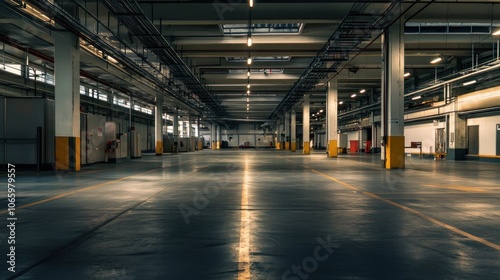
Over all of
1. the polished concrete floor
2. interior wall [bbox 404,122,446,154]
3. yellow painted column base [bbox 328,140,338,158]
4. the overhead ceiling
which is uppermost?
the overhead ceiling

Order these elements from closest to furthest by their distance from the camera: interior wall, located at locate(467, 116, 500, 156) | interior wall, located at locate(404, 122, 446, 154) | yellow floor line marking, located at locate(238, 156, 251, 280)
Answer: yellow floor line marking, located at locate(238, 156, 251, 280), interior wall, located at locate(467, 116, 500, 156), interior wall, located at locate(404, 122, 446, 154)

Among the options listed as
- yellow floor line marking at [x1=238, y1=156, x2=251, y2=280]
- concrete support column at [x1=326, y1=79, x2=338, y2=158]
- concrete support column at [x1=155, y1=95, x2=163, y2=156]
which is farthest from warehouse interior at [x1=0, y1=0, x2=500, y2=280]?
concrete support column at [x1=155, y1=95, x2=163, y2=156]

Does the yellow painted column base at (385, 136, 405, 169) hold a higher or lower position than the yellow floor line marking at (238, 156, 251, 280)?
higher

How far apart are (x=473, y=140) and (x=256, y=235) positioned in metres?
28.1

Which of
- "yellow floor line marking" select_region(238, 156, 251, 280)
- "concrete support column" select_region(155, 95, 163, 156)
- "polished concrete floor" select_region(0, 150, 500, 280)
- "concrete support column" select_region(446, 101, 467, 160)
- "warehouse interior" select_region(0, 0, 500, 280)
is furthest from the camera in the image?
"concrete support column" select_region(155, 95, 163, 156)

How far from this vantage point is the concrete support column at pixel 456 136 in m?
28.9

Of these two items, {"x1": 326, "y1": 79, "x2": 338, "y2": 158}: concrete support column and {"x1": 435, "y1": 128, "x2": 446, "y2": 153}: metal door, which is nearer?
{"x1": 435, "y1": 128, "x2": 446, "y2": 153}: metal door

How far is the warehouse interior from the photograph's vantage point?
4.89 meters

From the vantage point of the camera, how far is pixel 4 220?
7184 mm

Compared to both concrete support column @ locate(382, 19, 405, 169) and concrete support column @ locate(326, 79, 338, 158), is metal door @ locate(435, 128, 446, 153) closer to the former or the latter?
concrete support column @ locate(326, 79, 338, 158)

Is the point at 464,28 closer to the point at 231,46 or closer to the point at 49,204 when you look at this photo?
the point at 231,46

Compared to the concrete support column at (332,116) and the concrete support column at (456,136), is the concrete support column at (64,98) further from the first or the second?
the concrete support column at (456,136)

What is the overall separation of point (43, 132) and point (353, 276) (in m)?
18.7

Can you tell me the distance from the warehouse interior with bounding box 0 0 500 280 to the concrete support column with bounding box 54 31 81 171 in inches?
2.6
